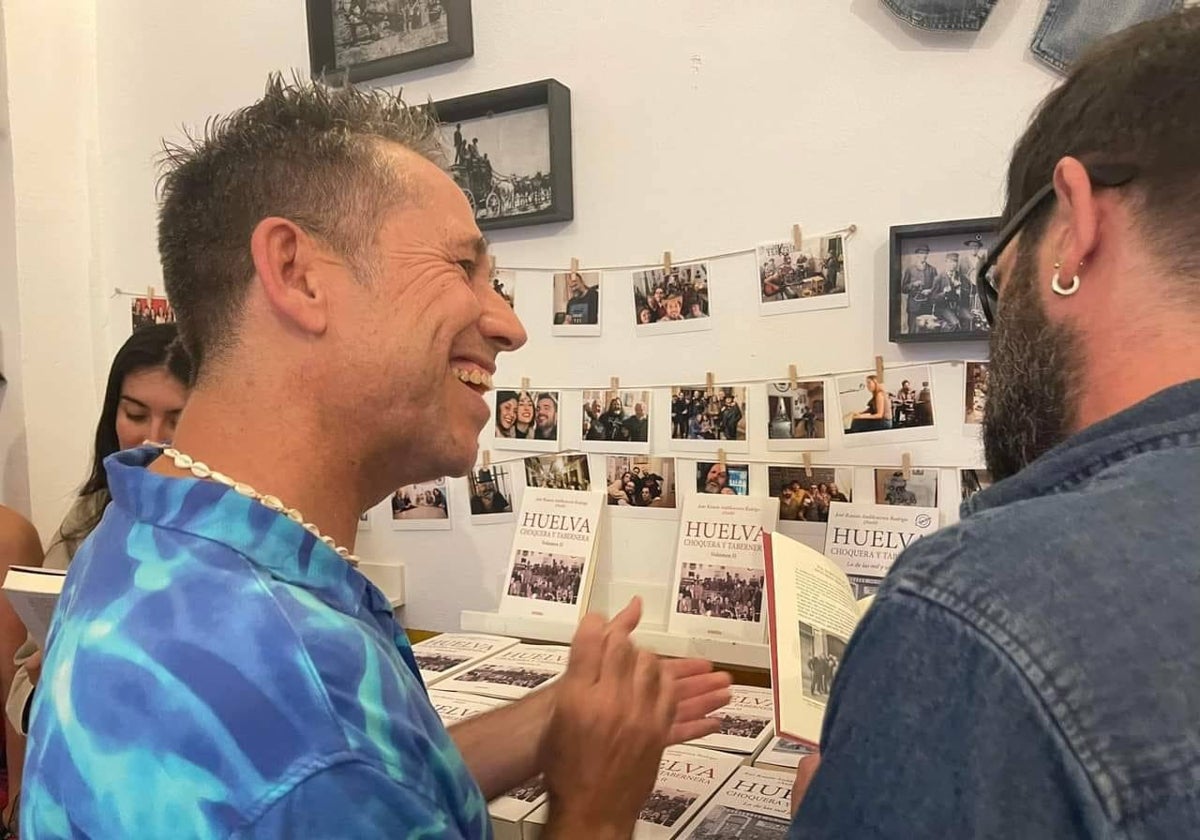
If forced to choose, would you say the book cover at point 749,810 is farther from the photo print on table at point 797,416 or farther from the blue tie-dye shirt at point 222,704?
the photo print on table at point 797,416

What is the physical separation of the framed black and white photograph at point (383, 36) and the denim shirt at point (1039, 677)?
1305mm

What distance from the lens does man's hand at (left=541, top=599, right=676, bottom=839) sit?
2.37ft

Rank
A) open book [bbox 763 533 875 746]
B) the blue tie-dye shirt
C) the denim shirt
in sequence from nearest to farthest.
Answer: the denim shirt → the blue tie-dye shirt → open book [bbox 763 533 875 746]

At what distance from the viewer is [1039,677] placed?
38cm

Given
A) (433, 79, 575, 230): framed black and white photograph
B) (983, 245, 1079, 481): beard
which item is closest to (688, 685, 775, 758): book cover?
(983, 245, 1079, 481): beard

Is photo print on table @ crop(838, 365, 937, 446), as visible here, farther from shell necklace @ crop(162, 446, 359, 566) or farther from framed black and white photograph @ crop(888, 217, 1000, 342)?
shell necklace @ crop(162, 446, 359, 566)

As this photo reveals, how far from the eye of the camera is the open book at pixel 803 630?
81 cm

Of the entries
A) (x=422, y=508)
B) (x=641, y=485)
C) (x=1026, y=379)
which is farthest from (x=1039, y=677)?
(x=422, y=508)

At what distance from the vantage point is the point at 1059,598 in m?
0.39

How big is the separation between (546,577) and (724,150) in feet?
2.36

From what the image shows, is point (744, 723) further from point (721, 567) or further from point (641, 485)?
point (641, 485)

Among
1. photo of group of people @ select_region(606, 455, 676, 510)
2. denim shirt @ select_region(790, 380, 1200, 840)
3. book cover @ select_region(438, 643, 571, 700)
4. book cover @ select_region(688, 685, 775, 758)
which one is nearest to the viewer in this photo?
denim shirt @ select_region(790, 380, 1200, 840)

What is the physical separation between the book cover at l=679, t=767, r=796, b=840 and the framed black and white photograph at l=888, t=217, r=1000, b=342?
2.02 feet

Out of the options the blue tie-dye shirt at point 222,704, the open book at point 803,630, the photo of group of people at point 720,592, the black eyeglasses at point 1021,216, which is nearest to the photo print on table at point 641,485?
the photo of group of people at point 720,592
